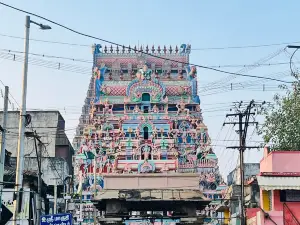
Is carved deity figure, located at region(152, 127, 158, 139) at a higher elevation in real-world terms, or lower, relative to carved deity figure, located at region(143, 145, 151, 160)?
higher

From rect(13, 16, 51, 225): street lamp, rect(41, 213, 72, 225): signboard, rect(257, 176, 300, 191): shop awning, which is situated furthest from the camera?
rect(257, 176, 300, 191): shop awning

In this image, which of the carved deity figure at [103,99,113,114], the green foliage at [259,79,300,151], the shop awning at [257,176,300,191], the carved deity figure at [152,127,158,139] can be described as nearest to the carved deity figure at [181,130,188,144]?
the carved deity figure at [152,127,158,139]

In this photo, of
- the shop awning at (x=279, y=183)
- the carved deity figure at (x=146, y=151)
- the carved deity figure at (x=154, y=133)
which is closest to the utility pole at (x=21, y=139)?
the shop awning at (x=279, y=183)

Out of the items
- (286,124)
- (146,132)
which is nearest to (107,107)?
→ (146,132)

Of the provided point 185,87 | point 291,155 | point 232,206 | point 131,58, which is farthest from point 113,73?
point 291,155

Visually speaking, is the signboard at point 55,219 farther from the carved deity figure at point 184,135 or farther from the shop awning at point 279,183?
the carved deity figure at point 184,135

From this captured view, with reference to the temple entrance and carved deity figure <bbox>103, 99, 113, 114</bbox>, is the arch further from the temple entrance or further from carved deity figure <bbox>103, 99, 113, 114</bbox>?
carved deity figure <bbox>103, 99, 113, 114</bbox>

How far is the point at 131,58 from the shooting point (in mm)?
80250

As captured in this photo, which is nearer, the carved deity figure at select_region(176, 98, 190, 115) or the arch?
A: the arch

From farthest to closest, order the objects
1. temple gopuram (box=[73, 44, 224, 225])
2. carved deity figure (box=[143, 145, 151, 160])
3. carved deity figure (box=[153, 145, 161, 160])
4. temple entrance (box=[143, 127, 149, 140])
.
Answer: temple entrance (box=[143, 127, 149, 140]) → carved deity figure (box=[143, 145, 151, 160]) → carved deity figure (box=[153, 145, 161, 160]) → temple gopuram (box=[73, 44, 224, 225])

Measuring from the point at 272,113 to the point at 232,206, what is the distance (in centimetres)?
850

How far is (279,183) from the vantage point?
28.1 m

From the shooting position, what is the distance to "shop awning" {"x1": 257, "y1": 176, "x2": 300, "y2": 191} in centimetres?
2800

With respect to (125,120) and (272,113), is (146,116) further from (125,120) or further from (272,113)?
(272,113)
